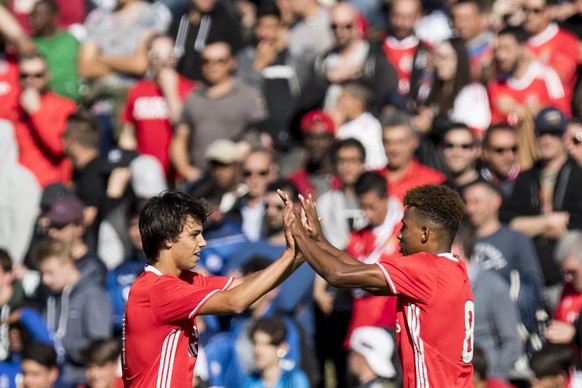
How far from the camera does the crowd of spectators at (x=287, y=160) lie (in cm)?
1123

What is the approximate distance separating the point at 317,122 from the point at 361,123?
396mm

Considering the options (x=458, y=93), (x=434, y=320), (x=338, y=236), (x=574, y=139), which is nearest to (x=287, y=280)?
(x=338, y=236)

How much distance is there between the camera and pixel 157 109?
1450cm

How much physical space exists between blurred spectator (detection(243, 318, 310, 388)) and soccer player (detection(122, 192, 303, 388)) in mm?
2621

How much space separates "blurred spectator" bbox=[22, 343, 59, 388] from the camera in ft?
36.9

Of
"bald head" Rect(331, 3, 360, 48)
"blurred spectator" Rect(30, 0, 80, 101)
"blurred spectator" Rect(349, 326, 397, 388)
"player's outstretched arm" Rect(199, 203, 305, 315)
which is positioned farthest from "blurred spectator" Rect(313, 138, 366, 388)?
"blurred spectator" Rect(30, 0, 80, 101)

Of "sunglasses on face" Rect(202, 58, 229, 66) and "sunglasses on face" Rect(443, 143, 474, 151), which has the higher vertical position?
"sunglasses on face" Rect(443, 143, 474, 151)

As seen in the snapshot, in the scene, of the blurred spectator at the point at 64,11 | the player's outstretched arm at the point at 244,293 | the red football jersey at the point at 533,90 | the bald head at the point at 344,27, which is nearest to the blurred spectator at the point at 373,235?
the red football jersey at the point at 533,90

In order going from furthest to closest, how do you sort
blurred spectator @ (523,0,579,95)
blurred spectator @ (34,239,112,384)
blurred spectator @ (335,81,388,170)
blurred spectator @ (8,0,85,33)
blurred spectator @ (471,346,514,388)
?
blurred spectator @ (8,0,85,33), blurred spectator @ (523,0,579,95), blurred spectator @ (335,81,388,170), blurred spectator @ (34,239,112,384), blurred spectator @ (471,346,514,388)

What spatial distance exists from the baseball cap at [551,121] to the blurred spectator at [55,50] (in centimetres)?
513

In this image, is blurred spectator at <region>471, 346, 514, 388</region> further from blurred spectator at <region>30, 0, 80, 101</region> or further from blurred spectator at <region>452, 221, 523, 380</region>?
blurred spectator at <region>30, 0, 80, 101</region>

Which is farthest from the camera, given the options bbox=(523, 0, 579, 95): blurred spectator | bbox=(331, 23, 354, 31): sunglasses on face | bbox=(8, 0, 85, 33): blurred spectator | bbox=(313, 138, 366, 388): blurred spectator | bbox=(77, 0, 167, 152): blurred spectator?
bbox=(8, 0, 85, 33): blurred spectator

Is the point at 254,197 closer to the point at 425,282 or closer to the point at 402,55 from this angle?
the point at 402,55

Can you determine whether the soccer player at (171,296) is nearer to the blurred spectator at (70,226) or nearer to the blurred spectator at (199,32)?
the blurred spectator at (70,226)
